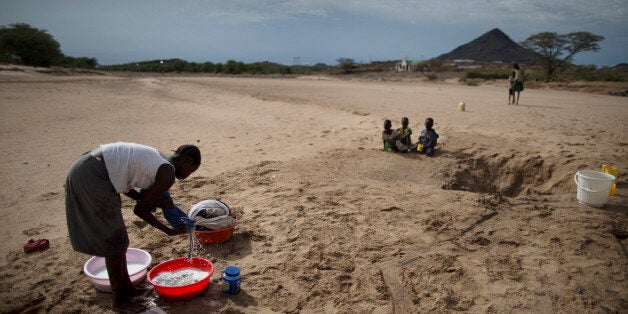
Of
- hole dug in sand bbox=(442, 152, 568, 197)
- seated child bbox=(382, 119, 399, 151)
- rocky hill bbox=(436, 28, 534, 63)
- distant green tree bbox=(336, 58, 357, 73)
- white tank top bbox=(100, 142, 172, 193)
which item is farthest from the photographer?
rocky hill bbox=(436, 28, 534, 63)

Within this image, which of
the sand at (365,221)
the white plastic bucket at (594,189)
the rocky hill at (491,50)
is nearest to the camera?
the sand at (365,221)

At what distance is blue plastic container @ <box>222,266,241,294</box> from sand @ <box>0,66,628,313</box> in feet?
0.27

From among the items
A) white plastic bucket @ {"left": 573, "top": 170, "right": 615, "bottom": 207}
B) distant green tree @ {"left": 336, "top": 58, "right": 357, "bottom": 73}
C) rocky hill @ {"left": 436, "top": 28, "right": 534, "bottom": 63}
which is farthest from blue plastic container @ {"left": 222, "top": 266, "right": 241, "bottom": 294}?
rocky hill @ {"left": 436, "top": 28, "right": 534, "bottom": 63}

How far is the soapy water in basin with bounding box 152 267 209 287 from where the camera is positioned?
10.8 feet

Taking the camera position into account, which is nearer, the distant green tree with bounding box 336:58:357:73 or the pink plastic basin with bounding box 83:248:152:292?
the pink plastic basin with bounding box 83:248:152:292

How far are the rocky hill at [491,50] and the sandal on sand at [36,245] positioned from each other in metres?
86.0

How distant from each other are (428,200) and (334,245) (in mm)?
1715

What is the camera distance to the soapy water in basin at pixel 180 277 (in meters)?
3.30

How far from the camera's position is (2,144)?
7.90m

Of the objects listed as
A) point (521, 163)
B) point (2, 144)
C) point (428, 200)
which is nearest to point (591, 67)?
point (521, 163)

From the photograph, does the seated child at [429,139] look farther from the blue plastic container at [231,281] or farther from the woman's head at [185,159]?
the woman's head at [185,159]

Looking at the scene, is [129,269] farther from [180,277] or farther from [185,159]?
[185,159]

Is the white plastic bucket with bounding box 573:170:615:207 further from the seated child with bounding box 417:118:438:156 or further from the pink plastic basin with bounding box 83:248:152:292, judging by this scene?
the pink plastic basin with bounding box 83:248:152:292

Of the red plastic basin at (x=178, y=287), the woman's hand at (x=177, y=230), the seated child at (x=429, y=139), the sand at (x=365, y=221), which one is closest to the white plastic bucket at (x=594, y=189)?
the sand at (x=365, y=221)
